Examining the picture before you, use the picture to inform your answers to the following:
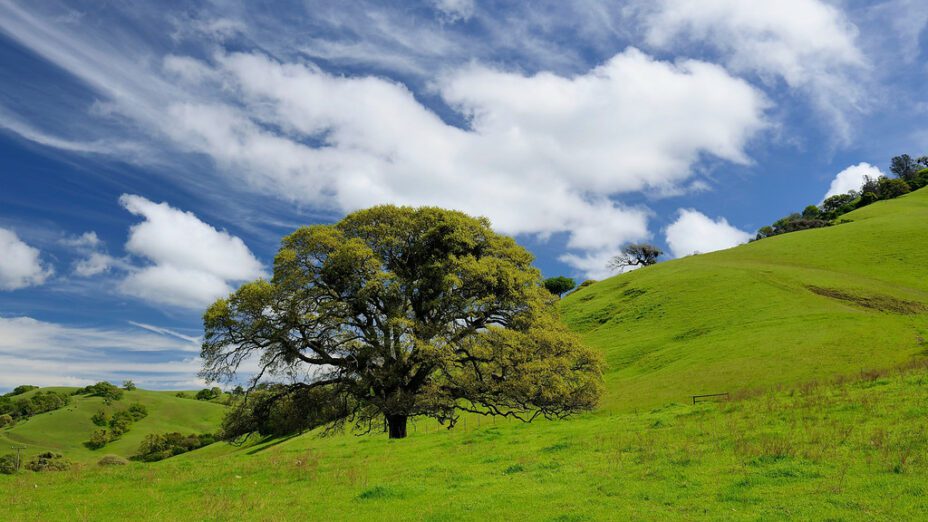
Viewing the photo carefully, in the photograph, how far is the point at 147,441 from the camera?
12138cm

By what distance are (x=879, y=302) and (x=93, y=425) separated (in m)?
188

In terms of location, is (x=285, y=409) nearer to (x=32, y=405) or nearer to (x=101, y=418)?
(x=101, y=418)

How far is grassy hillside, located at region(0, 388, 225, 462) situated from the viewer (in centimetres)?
13812

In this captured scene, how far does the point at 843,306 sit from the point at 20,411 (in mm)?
227399

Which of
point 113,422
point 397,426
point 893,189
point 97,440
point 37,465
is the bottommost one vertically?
point 97,440

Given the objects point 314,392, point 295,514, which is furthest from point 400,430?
point 295,514

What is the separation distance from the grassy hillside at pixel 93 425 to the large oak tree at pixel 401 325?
115 meters

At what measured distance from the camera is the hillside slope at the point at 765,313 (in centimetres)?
4656

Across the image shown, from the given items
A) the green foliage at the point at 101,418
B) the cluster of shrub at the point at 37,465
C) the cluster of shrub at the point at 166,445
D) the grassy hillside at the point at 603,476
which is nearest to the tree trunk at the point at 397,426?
the grassy hillside at the point at 603,476

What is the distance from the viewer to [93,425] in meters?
155

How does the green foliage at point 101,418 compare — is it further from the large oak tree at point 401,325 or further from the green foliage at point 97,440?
the large oak tree at point 401,325

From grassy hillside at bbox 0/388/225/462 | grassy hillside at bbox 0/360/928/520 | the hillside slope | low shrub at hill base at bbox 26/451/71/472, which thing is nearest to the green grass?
grassy hillside at bbox 0/360/928/520

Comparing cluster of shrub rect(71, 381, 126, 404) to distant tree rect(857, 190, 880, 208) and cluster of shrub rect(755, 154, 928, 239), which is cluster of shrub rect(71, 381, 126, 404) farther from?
distant tree rect(857, 190, 880, 208)

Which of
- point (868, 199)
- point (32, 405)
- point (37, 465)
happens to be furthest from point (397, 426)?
point (32, 405)
